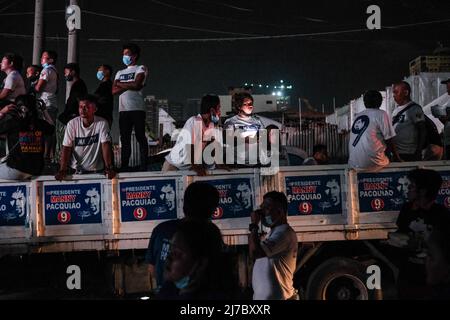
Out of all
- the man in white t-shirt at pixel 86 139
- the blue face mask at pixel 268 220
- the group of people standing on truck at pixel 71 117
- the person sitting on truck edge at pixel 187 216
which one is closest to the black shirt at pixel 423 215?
the blue face mask at pixel 268 220

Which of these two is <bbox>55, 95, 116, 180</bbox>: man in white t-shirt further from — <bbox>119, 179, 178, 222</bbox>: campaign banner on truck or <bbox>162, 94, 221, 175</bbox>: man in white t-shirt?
<bbox>162, 94, 221, 175</bbox>: man in white t-shirt

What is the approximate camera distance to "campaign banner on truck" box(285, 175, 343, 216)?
615cm

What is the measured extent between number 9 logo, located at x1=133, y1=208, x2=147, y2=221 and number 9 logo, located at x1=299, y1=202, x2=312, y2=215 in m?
1.74

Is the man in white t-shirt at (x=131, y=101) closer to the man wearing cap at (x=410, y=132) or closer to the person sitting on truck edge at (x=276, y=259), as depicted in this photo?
the person sitting on truck edge at (x=276, y=259)

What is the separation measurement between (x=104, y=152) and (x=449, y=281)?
401cm

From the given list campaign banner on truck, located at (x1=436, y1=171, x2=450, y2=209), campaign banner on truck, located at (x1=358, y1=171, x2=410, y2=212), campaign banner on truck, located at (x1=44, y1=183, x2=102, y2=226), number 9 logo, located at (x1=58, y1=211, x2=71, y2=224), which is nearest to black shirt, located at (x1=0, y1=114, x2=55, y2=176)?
campaign banner on truck, located at (x1=44, y1=183, x2=102, y2=226)

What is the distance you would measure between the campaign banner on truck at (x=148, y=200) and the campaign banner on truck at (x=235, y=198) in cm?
46

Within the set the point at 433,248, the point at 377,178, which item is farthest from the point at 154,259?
the point at 377,178

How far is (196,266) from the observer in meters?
3.26

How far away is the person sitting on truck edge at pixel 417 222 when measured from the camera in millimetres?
3990

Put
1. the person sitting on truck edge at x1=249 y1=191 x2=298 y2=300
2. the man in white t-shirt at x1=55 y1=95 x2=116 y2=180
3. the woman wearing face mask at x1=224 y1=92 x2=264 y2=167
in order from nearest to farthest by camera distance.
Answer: the person sitting on truck edge at x1=249 y1=191 x2=298 y2=300
the man in white t-shirt at x1=55 y1=95 x2=116 y2=180
the woman wearing face mask at x1=224 y1=92 x2=264 y2=167

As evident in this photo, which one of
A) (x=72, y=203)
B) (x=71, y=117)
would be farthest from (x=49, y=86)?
(x=72, y=203)

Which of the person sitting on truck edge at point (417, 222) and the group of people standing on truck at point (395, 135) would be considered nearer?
the person sitting on truck edge at point (417, 222)

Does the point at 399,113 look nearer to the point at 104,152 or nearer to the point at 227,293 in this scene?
the point at 104,152
